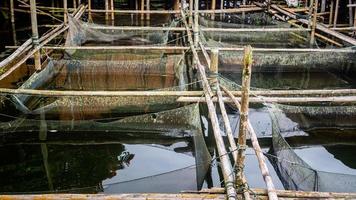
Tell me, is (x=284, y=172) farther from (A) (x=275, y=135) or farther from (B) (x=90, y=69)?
(B) (x=90, y=69)

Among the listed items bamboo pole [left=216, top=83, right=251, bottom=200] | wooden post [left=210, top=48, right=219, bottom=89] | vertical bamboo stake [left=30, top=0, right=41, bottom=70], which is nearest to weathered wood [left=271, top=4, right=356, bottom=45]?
wooden post [left=210, top=48, right=219, bottom=89]

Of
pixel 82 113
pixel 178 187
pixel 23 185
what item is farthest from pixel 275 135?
pixel 23 185

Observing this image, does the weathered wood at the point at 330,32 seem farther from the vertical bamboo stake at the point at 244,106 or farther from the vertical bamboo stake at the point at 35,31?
the vertical bamboo stake at the point at 35,31

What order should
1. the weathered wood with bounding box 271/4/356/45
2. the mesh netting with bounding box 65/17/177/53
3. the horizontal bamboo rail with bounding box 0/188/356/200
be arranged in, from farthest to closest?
the mesh netting with bounding box 65/17/177/53 → the weathered wood with bounding box 271/4/356/45 → the horizontal bamboo rail with bounding box 0/188/356/200

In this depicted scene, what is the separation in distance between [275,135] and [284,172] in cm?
57

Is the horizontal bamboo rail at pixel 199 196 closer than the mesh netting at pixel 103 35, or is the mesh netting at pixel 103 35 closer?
the horizontal bamboo rail at pixel 199 196

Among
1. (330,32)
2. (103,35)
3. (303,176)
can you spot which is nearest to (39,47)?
(103,35)

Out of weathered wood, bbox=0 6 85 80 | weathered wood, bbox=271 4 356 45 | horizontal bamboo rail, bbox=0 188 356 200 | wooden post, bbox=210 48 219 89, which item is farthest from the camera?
weathered wood, bbox=271 4 356 45

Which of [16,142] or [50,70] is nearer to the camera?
[16,142]

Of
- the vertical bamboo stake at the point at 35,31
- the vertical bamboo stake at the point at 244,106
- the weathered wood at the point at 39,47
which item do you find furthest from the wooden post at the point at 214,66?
the vertical bamboo stake at the point at 35,31

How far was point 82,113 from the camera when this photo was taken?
19.4 feet

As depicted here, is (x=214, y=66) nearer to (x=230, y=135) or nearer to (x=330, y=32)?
(x=230, y=135)

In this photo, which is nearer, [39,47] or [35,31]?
[35,31]

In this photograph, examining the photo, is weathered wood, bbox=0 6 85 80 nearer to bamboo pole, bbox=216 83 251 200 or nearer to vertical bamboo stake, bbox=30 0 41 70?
vertical bamboo stake, bbox=30 0 41 70
